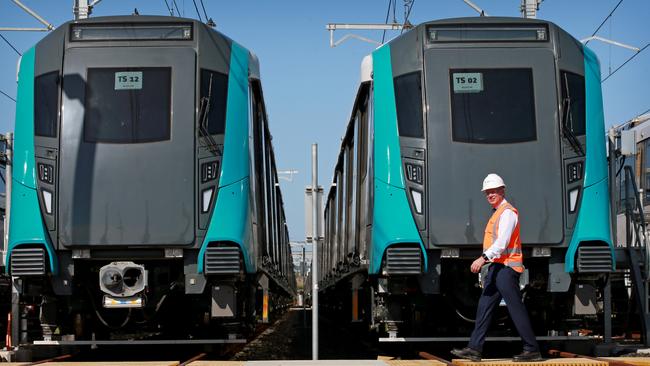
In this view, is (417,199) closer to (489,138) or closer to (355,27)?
(489,138)

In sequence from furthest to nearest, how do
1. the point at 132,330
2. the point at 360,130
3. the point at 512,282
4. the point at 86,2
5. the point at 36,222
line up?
the point at 86,2
the point at 360,130
the point at 132,330
the point at 36,222
the point at 512,282

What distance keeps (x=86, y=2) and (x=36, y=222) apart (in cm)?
814

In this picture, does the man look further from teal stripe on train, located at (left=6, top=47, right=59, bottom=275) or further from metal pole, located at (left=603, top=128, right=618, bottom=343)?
teal stripe on train, located at (left=6, top=47, right=59, bottom=275)

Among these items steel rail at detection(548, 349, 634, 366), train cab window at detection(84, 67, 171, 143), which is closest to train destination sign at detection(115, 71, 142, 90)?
train cab window at detection(84, 67, 171, 143)

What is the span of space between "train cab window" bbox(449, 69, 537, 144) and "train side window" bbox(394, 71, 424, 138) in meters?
0.34

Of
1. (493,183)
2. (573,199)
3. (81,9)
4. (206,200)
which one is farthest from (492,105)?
(81,9)

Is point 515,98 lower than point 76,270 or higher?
higher

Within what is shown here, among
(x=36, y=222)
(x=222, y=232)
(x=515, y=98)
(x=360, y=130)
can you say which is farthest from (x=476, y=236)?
(x=36, y=222)

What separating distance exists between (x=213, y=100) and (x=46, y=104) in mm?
1691

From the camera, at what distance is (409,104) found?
9102 mm

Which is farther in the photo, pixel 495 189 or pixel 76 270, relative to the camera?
pixel 76 270

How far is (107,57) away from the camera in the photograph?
358 inches

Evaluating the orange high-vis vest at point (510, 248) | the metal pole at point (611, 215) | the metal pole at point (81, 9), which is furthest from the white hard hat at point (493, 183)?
the metal pole at point (81, 9)

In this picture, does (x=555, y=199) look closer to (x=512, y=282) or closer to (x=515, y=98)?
(x=515, y=98)
